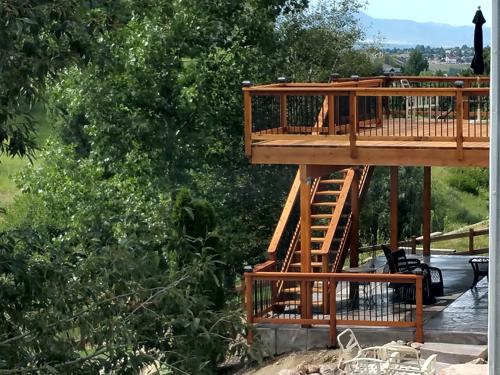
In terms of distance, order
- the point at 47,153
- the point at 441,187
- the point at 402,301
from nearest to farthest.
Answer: the point at 402,301, the point at 47,153, the point at 441,187

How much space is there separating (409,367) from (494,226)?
7873 millimetres

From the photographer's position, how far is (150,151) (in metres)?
23.0

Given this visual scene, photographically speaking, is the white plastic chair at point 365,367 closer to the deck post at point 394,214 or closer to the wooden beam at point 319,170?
the wooden beam at point 319,170

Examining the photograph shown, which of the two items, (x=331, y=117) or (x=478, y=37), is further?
(x=478, y=37)

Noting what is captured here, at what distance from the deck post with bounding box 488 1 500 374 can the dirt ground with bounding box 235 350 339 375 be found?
9.56 m

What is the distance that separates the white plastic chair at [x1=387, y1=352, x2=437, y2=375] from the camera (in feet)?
45.5

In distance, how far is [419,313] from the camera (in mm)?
16000

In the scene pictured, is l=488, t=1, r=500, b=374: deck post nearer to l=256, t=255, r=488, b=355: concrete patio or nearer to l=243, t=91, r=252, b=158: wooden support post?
l=256, t=255, r=488, b=355: concrete patio

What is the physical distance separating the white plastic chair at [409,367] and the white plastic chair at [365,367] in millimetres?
95

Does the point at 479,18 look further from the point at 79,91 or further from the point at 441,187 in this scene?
the point at 441,187

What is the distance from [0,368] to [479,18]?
47.5ft

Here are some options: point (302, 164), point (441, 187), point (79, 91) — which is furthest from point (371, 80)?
point (441, 187)

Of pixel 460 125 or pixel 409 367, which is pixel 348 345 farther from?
pixel 460 125

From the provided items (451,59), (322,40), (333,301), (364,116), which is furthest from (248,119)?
(451,59)
